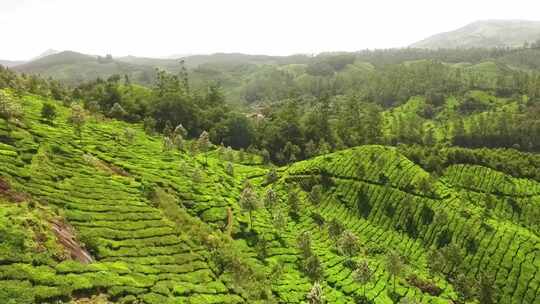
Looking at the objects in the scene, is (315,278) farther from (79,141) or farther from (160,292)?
(79,141)

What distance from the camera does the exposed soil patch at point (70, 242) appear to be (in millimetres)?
52519

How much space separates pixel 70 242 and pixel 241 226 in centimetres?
4306

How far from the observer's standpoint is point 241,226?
92.9 m

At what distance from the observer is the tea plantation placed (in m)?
52.1

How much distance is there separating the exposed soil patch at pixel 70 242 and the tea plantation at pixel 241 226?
29 cm

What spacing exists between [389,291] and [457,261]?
26358 mm

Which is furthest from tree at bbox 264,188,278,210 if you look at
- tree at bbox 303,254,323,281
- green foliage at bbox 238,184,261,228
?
tree at bbox 303,254,323,281

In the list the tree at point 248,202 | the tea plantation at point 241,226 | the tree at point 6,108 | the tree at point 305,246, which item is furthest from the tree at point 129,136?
the tree at point 305,246

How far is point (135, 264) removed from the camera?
56.6 m

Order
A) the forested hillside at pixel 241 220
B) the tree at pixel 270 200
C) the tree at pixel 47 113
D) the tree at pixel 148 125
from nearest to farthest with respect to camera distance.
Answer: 1. the forested hillside at pixel 241 220
2. the tree at pixel 270 200
3. the tree at pixel 47 113
4. the tree at pixel 148 125

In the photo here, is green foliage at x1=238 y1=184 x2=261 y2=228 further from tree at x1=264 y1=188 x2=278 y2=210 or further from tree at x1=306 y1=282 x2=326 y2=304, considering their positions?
tree at x1=306 y1=282 x2=326 y2=304

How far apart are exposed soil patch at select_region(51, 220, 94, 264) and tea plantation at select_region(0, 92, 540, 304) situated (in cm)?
29

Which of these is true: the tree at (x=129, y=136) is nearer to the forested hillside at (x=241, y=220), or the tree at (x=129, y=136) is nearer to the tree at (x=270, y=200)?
the forested hillside at (x=241, y=220)

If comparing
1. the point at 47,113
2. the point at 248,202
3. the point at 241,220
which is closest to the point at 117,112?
the point at 47,113
